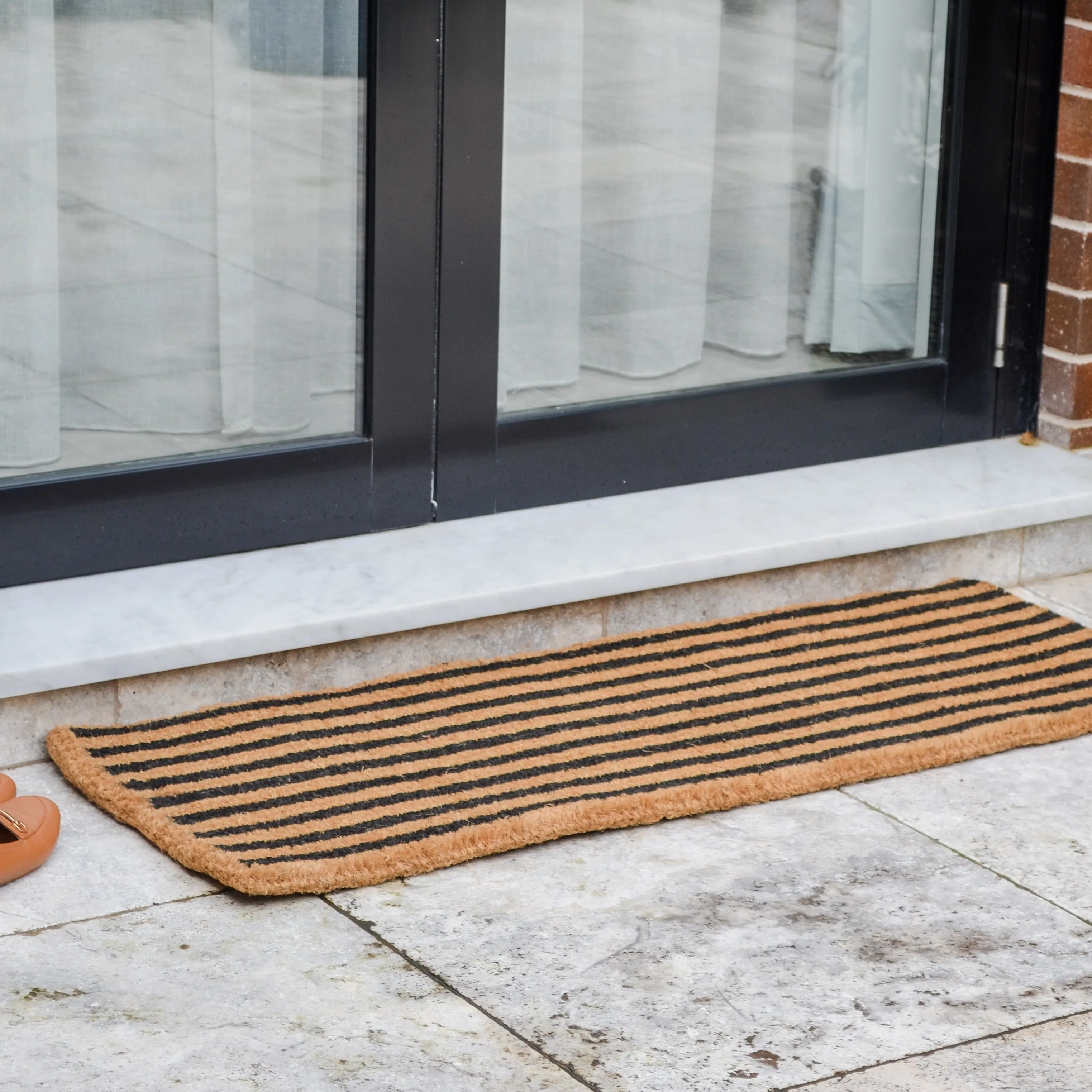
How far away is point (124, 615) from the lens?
313 cm

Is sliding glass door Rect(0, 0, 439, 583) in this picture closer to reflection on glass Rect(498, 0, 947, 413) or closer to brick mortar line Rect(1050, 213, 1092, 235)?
reflection on glass Rect(498, 0, 947, 413)

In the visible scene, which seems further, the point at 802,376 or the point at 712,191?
the point at 802,376

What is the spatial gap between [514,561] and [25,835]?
103 cm

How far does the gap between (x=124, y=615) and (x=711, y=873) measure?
998 mm

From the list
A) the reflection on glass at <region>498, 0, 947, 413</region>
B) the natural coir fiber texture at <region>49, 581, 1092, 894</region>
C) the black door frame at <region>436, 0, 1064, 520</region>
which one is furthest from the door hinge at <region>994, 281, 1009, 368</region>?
the natural coir fiber texture at <region>49, 581, 1092, 894</region>

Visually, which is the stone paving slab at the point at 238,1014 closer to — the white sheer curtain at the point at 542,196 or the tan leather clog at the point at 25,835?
the tan leather clog at the point at 25,835

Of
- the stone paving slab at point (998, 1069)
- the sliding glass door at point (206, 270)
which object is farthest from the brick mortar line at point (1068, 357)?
the stone paving slab at point (998, 1069)

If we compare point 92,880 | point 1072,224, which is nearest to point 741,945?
point 92,880

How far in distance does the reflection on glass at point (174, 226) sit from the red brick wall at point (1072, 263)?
1422mm

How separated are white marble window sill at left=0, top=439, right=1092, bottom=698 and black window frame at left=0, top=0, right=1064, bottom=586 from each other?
5 centimetres

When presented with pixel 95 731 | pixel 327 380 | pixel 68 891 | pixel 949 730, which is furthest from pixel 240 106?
pixel 949 730

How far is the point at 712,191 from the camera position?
147 inches

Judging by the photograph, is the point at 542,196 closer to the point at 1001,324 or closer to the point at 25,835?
the point at 1001,324

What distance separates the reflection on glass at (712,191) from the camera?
3.55m
